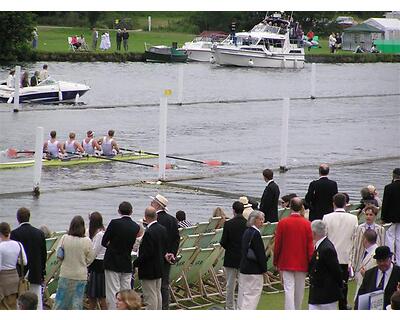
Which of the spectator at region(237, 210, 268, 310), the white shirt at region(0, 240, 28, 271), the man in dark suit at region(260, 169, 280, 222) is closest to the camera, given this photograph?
the white shirt at region(0, 240, 28, 271)

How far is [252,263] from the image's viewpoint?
1368 centimetres

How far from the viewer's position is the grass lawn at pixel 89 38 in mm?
76500

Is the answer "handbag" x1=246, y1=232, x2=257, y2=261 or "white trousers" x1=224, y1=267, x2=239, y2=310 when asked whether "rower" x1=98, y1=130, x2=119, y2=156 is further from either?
"handbag" x1=246, y1=232, x2=257, y2=261

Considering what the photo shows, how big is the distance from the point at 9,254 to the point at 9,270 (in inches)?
7.7

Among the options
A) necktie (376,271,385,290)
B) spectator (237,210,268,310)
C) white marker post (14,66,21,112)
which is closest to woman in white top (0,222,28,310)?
spectator (237,210,268,310)

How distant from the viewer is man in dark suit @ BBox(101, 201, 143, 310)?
1334 centimetres

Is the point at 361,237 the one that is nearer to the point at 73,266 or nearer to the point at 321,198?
the point at 321,198

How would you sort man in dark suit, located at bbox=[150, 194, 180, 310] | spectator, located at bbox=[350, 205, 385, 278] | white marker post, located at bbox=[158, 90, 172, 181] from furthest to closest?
white marker post, located at bbox=[158, 90, 172, 181]
spectator, located at bbox=[350, 205, 385, 278]
man in dark suit, located at bbox=[150, 194, 180, 310]

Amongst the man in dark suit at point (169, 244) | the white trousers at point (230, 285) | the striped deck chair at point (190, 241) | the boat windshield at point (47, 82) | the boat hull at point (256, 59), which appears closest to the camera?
the man in dark suit at point (169, 244)

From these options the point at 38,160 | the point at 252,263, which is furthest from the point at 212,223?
the point at 38,160

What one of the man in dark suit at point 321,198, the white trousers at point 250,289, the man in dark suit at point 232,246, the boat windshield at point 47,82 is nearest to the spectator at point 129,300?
the white trousers at point 250,289

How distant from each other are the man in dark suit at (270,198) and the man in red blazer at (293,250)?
10.2 feet

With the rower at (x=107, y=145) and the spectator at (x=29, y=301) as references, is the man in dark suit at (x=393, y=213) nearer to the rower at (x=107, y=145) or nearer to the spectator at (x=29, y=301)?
the spectator at (x=29, y=301)
